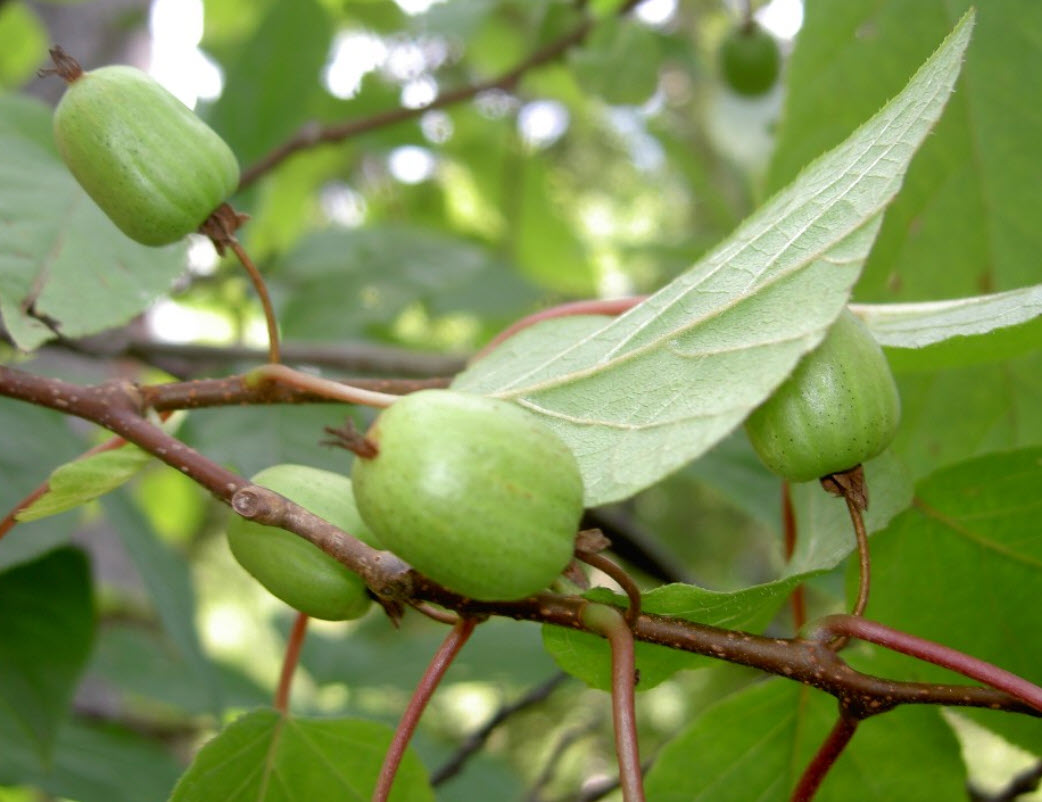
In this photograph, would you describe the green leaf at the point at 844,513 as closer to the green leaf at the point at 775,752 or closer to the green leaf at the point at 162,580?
the green leaf at the point at 775,752

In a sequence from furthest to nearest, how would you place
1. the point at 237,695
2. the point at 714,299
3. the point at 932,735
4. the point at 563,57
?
the point at 237,695 < the point at 563,57 < the point at 932,735 < the point at 714,299

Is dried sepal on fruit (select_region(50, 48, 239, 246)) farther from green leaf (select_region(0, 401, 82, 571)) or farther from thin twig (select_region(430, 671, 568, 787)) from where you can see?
thin twig (select_region(430, 671, 568, 787))

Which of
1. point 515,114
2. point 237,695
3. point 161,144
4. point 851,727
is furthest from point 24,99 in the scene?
point 515,114

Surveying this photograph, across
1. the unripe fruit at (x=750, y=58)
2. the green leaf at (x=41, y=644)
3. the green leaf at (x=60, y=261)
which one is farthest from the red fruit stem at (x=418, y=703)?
the unripe fruit at (x=750, y=58)

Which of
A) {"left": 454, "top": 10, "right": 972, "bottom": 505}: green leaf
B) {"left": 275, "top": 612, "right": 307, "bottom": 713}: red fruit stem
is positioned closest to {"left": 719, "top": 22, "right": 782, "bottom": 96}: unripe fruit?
{"left": 454, "top": 10, "right": 972, "bottom": 505}: green leaf

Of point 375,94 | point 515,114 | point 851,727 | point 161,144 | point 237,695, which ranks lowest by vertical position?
point 851,727

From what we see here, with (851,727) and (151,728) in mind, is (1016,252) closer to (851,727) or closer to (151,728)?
(851,727)

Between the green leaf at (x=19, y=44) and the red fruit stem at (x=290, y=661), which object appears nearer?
the red fruit stem at (x=290, y=661)

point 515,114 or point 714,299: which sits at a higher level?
point 515,114
